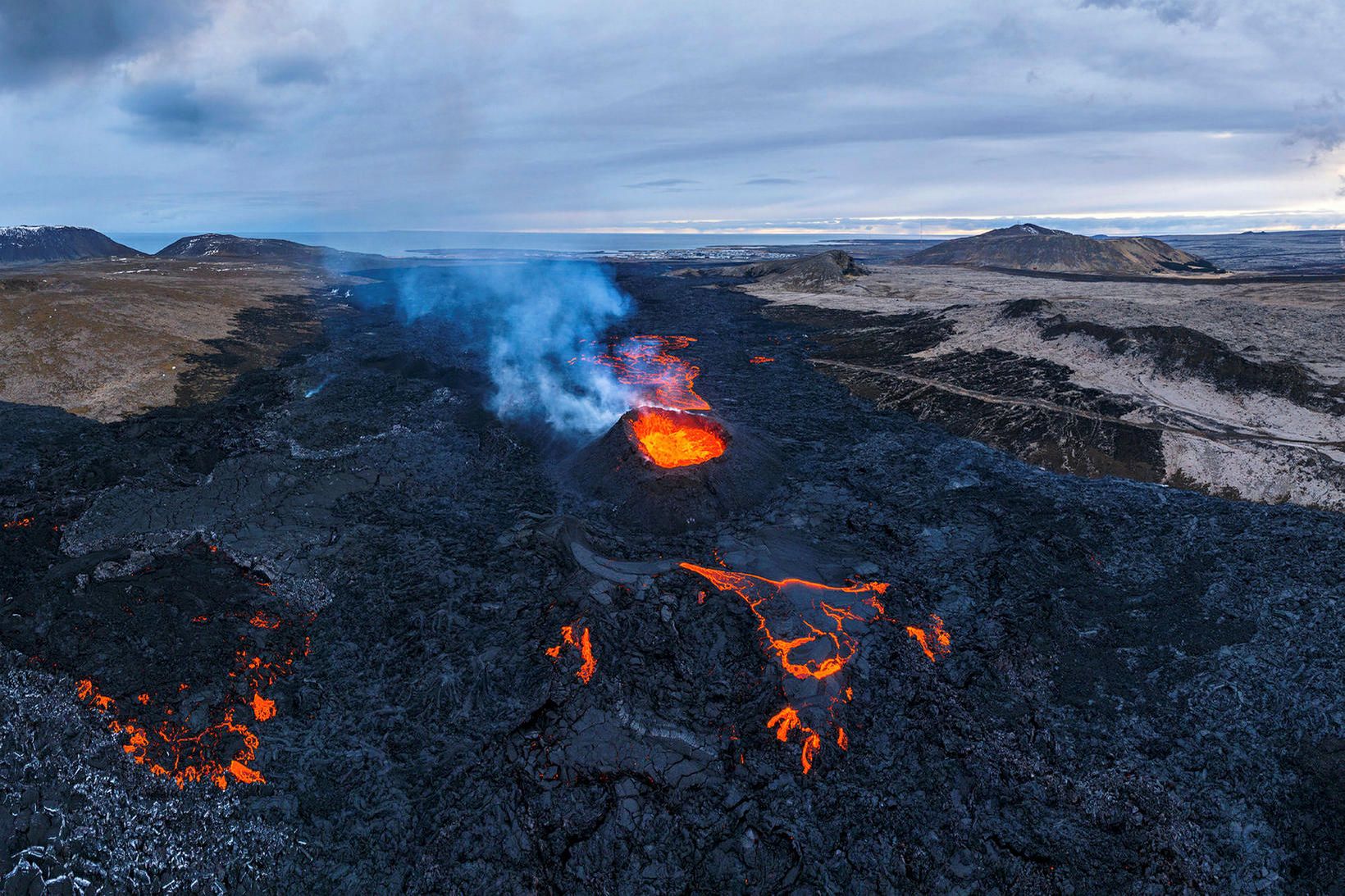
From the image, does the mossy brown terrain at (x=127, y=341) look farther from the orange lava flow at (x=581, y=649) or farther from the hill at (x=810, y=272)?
the hill at (x=810, y=272)

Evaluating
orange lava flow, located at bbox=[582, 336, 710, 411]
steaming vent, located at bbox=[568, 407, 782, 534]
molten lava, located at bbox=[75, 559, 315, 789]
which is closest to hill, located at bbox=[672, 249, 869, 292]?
orange lava flow, located at bbox=[582, 336, 710, 411]

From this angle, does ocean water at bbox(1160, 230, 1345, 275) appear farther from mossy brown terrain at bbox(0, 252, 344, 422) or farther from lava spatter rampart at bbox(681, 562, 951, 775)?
mossy brown terrain at bbox(0, 252, 344, 422)

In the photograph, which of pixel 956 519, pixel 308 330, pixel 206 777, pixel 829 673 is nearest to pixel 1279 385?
pixel 956 519

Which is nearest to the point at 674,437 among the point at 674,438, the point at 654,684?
the point at 674,438

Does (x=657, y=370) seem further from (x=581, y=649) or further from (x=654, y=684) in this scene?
(x=654, y=684)

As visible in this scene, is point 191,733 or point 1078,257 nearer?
point 191,733
